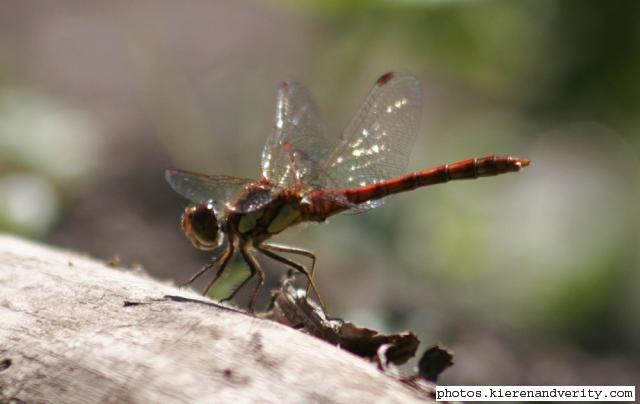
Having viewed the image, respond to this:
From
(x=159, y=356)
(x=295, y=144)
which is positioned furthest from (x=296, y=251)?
(x=159, y=356)

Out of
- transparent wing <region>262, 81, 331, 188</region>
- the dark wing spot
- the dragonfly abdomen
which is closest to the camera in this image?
transparent wing <region>262, 81, 331, 188</region>

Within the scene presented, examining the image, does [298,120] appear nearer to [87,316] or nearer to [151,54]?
[87,316]

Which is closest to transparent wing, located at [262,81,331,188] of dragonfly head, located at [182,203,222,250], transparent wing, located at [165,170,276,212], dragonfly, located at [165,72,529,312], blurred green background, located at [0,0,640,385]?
dragonfly, located at [165,72,529,312]

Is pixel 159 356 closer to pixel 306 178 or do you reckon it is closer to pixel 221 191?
pixel 221 191

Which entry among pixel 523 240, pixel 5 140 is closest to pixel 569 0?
pixel 523 240

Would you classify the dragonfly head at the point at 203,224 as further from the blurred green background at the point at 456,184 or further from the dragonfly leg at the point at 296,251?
the blurred green background at the point at 456,184

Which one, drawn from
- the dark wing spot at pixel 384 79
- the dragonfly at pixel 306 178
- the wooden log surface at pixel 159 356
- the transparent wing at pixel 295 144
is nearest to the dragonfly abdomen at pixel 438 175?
the dragonfly at pixel 306 178

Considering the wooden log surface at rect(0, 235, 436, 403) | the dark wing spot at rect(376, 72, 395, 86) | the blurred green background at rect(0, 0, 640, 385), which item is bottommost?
the wooden log surface at rect(0, 235, 436, 403)

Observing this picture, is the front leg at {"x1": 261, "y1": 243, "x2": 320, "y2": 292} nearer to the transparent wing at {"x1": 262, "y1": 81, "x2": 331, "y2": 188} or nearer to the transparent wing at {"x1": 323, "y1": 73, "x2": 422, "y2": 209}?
the transparent wing at {"x1": 262, "y1": 81, "x2": 331, "y2": 188}
